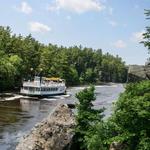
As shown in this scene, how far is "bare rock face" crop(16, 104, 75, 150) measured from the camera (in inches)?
1313

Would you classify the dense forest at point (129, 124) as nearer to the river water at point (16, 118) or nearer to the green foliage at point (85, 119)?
the green foliage at point (85, 119)

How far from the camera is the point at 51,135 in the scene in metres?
34.5

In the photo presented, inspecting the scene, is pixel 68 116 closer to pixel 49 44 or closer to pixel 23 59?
pixel 23 59

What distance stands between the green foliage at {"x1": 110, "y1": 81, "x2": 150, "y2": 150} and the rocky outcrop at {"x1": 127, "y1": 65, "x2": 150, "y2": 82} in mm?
872

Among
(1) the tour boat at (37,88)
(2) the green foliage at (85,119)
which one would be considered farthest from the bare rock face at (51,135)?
(1) the tour boat at (37,88)

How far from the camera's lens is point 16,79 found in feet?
406

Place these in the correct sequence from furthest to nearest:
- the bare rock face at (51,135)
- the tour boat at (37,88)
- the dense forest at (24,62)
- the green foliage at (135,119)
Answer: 1. the dense forest at (24,62)
2. the tour boat at (37,88)
3. the bare rock face at (51,135)
4. the green foliage at (135,119)

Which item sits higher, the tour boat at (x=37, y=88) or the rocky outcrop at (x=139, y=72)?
the rocky outcrop at (x=139, y=72)

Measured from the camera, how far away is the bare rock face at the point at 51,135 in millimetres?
33344

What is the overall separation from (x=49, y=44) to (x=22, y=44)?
163ft

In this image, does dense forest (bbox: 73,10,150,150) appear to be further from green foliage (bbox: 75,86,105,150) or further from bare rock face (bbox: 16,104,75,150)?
bare rock face (bbox: 16,104,75,150)

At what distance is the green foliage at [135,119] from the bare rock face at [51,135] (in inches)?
Answer: 276

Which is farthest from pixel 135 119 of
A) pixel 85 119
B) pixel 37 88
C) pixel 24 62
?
pixel 24 62

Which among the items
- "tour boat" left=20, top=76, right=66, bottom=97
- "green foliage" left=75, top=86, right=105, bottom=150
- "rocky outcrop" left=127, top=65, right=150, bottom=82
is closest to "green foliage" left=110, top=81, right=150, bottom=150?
"rocky outcrop" left=127, top=65, right=150, bottom=82
